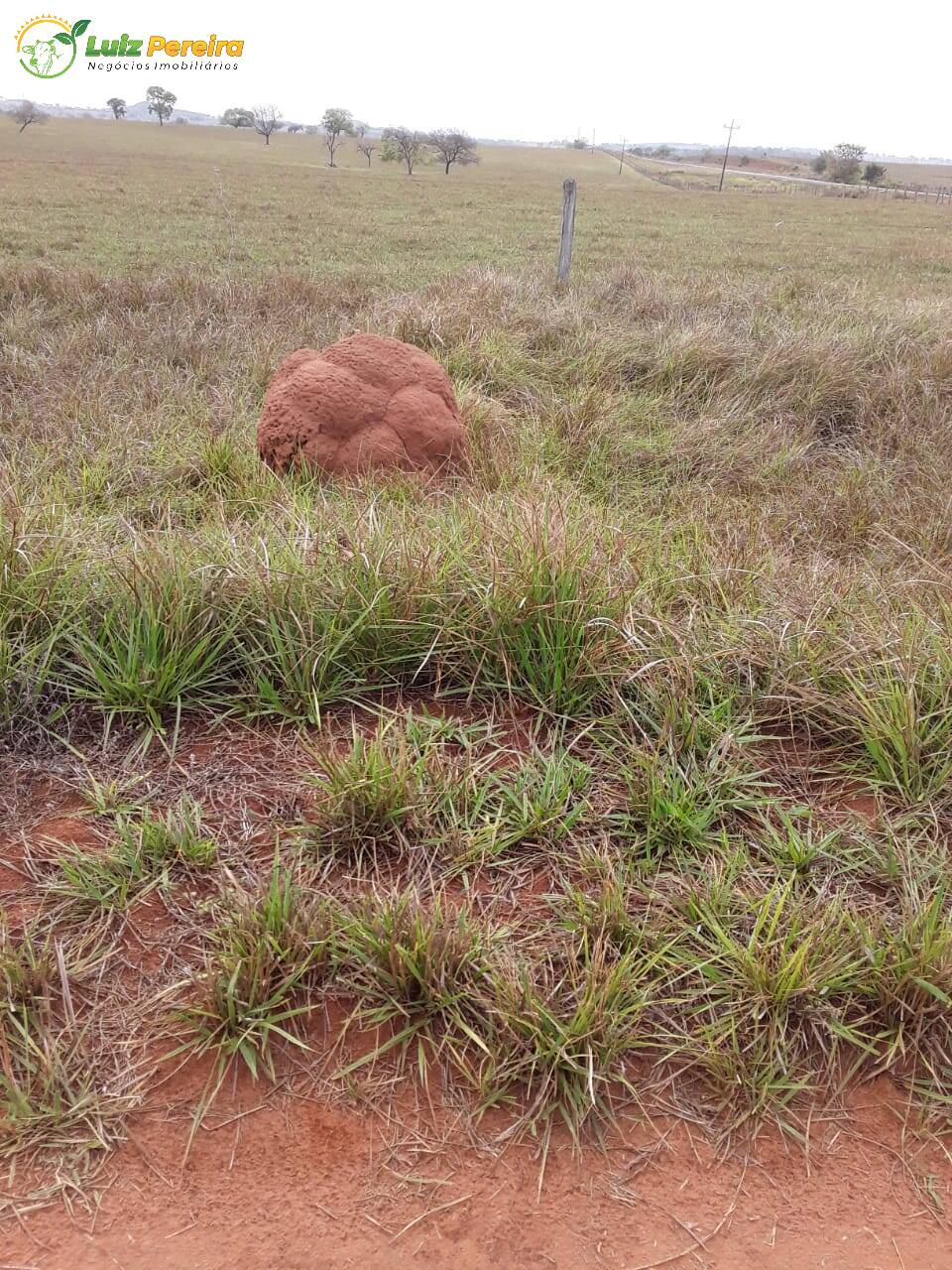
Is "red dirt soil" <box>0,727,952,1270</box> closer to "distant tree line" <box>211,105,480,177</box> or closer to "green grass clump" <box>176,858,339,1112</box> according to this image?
"green grass clump" <box>176,858,339,1112</box>

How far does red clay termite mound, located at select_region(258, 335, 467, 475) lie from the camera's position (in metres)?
4.14

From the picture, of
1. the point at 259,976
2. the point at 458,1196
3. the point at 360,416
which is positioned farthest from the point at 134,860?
the point at 360,416

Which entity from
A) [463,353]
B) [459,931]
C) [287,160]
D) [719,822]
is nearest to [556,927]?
[459,931]

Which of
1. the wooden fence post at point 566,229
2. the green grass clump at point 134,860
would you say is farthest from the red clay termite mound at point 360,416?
the wooden fence post at point 566,229

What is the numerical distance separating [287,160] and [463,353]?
46.7m

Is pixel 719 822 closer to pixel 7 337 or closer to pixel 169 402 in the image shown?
pixel 169 402

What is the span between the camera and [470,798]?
6.93 feet

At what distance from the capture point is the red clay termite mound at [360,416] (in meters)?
4.14

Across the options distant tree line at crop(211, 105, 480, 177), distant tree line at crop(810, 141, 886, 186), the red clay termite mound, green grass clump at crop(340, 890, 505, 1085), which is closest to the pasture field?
green grass clump at crop(340, 890, 505, 1085)

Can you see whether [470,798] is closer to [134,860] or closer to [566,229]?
[134,860]

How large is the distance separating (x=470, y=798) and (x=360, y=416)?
2625mm

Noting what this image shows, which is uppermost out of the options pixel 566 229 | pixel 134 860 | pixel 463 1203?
pixel 566 229

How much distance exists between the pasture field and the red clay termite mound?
0.21 metres

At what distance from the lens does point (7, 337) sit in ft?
22.2
